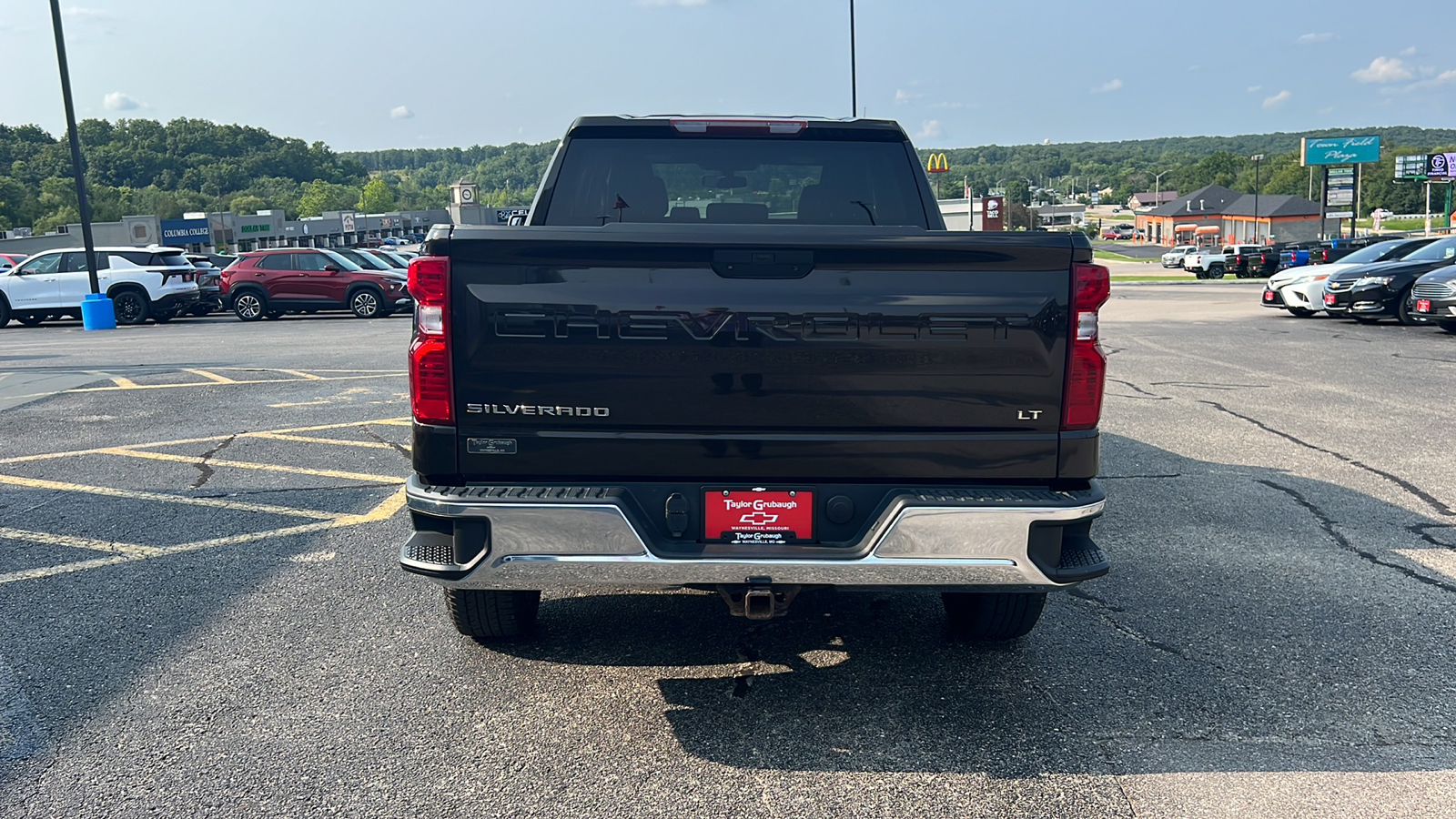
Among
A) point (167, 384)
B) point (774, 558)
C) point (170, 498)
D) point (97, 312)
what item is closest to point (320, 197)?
point (97, 312)

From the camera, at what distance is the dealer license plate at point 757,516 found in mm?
3412

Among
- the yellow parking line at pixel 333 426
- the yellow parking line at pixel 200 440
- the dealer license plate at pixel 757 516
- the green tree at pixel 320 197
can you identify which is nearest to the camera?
the dealer license plate at pixel 757 516

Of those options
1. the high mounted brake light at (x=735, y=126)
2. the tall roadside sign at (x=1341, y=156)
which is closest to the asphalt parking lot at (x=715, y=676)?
the high mounted brake light at (x=735, y=126)

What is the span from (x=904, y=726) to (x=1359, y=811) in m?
1.29

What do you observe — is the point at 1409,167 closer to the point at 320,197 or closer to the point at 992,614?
the point at 992,614

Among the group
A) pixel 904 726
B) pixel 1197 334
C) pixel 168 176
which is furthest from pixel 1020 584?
pixel 168 176

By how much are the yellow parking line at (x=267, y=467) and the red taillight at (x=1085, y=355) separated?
498cm

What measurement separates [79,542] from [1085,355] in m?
5.30

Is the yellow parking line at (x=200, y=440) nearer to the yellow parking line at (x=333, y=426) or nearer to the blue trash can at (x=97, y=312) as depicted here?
the yellow parking line at (x=333, y=426)

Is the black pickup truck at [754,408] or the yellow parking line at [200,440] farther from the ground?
the black pickup truck at [754,408]

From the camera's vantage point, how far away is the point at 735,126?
4625mm

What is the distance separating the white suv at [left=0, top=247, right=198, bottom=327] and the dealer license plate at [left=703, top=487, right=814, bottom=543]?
22.8m

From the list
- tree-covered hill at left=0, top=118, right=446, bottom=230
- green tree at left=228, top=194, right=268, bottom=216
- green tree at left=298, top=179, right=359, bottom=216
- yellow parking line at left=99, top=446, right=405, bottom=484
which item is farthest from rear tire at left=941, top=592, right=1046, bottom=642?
green tree at left=298, top=179, right=359, bottom=216

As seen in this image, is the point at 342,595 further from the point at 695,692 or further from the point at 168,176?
the point at 168,176
